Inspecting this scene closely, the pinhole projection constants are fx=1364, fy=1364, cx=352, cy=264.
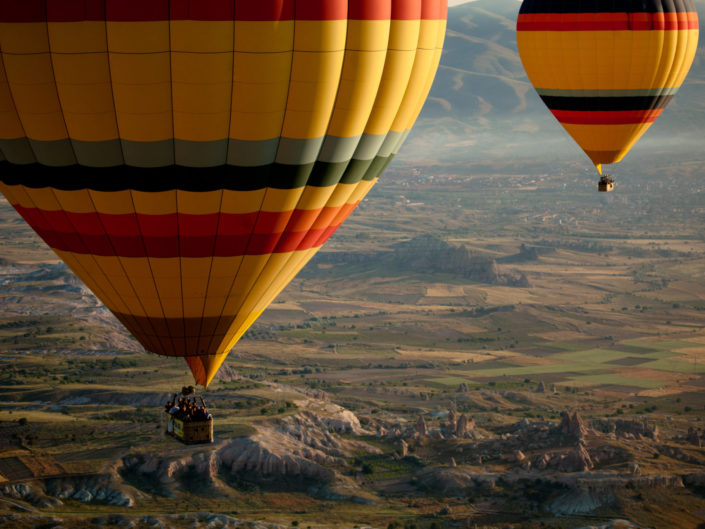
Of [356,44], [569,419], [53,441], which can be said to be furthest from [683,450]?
[356,44]

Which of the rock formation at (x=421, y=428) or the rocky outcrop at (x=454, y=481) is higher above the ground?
the rock formation at (x=421, y=428)

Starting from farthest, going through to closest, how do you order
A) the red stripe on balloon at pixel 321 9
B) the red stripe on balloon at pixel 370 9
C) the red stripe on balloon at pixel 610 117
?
the red stripe on balloon at pixel 610 117
the red stripe on balloon at pixel 370 9
the red stripe on balloon at pixel 321 9

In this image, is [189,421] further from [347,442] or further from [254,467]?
[347,442]

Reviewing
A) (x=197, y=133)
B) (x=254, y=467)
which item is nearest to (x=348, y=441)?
(x=254, y=467)

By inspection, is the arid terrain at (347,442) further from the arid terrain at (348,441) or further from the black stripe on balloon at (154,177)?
the black stripe on balloon at (154,177)

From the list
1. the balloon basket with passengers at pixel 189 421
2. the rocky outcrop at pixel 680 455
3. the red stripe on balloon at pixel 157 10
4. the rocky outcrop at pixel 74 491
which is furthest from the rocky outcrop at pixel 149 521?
the red stripe on balloon at pixel 157 10

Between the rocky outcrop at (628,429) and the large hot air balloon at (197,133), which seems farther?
the rocky outcrop at (628,429)

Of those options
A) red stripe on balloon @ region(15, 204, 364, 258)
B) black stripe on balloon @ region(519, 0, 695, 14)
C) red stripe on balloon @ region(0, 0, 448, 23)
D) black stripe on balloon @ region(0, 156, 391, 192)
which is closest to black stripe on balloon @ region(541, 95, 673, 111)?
black stripe on balloon @ region(519, 0, 695, 14)

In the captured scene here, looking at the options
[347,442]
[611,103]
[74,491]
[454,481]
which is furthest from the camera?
[347,442]
